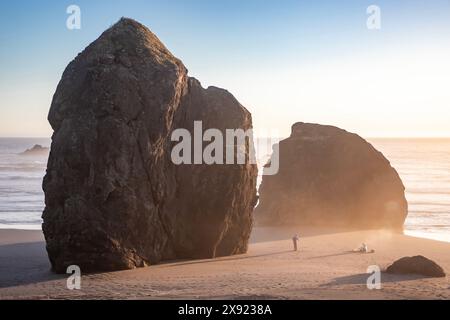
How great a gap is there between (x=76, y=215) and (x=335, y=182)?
2544 cm

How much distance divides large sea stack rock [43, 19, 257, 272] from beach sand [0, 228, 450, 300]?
1144 millimetres

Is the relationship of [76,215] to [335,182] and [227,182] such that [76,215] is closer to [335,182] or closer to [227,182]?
[227,182]

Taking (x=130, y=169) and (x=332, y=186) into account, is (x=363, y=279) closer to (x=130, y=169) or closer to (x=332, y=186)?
(x=130, y=169)

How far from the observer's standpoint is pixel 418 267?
70.8 feet

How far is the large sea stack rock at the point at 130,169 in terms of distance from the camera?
2183cm

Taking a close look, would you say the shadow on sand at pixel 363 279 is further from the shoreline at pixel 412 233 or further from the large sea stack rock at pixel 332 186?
the large sea stack rock at pixel 332 186

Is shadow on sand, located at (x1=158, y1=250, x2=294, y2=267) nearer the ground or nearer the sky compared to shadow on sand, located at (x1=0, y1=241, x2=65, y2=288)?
nearer the ground

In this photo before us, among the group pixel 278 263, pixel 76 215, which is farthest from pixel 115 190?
pixel 278 263

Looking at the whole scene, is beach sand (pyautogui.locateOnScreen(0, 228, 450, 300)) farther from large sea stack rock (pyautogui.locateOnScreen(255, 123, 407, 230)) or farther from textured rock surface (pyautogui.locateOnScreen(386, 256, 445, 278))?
large sea stack rock (pyautogui.locateOnScreen(255, 123, 407, 230))

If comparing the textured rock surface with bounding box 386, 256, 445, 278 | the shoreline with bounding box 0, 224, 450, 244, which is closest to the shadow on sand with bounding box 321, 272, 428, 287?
the textured rock surface with bounding box 386, 256, 445, 278

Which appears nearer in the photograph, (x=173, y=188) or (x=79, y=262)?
(x=79, y=262)

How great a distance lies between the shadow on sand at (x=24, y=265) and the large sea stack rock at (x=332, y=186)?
1883cm

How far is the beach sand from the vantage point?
1722 centimetres

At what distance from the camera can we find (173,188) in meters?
24.9
